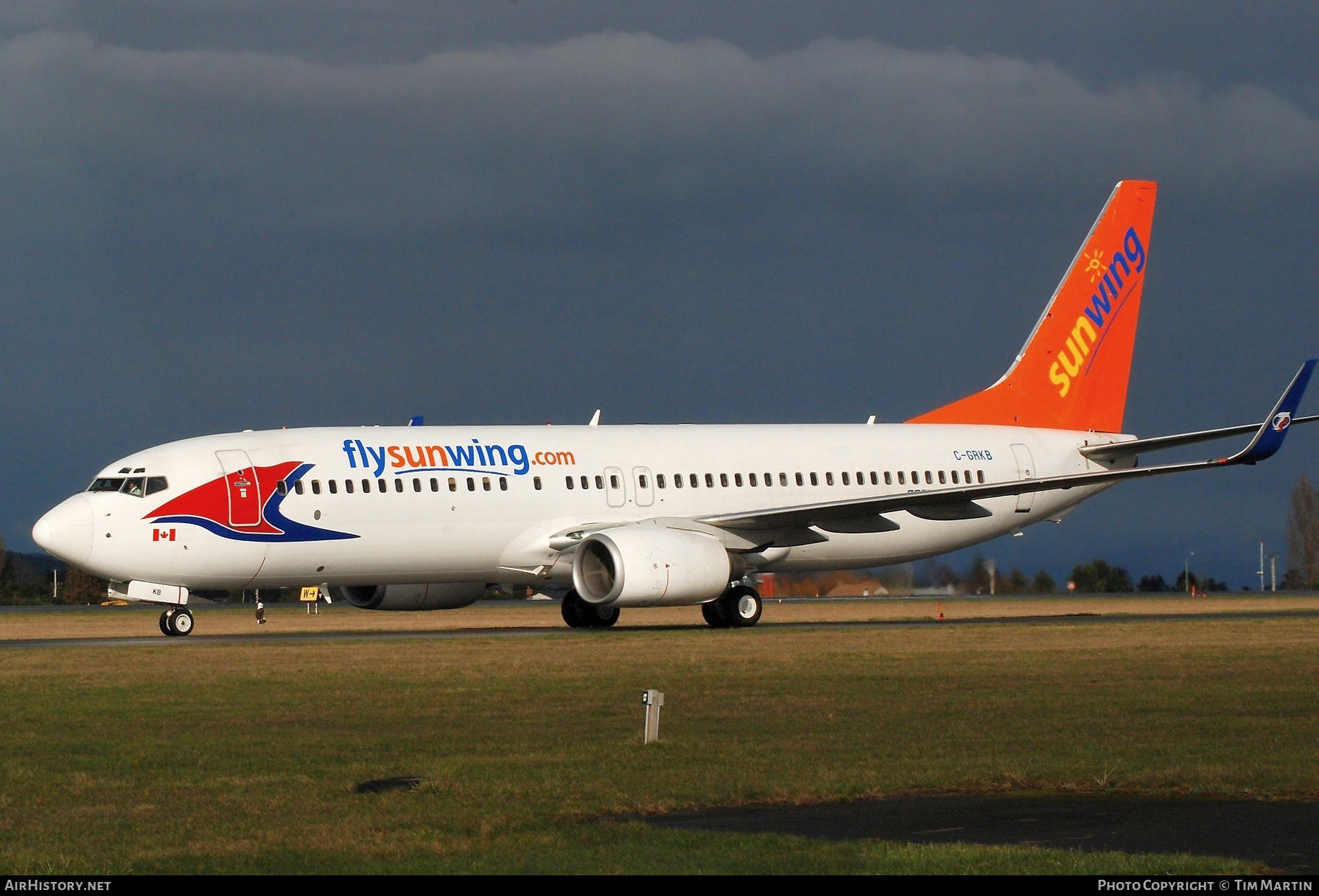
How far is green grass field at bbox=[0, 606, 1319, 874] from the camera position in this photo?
10508mm

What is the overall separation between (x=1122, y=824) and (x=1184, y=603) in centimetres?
3832

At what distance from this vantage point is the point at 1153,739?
1562cm

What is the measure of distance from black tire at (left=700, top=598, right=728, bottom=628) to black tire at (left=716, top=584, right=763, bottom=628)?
0.17ft

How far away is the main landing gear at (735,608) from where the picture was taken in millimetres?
34062

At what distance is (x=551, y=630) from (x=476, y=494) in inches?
121

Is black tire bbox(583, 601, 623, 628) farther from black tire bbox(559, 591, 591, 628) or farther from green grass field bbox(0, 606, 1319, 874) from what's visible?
green grass field bbox(0, 606, 1319, 874)

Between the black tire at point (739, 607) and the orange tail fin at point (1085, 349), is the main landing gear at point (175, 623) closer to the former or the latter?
the black tire at point (739, 607)

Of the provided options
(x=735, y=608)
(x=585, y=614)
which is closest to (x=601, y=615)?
(x=585, y=614)

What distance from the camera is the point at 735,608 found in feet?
112

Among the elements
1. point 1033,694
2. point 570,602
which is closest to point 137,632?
point 570,602

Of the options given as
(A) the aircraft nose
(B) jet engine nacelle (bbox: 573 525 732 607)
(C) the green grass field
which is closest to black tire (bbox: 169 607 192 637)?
(A) the aircraft nose

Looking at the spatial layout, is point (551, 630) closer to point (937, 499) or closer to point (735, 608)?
point (735, 608)

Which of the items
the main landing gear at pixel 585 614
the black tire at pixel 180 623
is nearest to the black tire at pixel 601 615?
the main landing gear at pixel 585 614

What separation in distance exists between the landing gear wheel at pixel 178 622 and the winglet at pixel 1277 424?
20.2 meters
